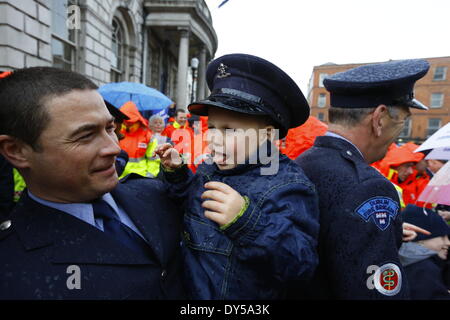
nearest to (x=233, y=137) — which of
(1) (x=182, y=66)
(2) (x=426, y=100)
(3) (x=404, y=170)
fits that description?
(3) (x=404, y=170)

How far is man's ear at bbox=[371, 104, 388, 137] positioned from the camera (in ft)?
5.13

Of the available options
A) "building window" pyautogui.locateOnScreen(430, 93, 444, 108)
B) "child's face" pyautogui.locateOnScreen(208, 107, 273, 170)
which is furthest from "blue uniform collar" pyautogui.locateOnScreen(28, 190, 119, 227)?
"building window" pyautogui.locateOnScreen(430, 93, 444, 108)

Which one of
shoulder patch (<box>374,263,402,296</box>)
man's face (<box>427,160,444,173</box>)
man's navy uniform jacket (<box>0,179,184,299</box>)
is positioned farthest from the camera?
man's face (<box>427,160,444,173</box>)

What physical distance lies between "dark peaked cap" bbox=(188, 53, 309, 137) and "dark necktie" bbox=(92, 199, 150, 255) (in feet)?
2.34

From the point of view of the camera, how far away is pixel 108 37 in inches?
462

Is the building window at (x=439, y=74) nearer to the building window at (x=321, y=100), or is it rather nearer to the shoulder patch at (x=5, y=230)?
the building window at (x=321, y=100)

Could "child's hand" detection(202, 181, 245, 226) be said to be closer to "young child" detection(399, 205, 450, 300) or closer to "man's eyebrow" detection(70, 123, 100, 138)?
"man's eyebrow" detection(70, 123, 100, 138)

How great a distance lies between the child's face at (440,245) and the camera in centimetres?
249

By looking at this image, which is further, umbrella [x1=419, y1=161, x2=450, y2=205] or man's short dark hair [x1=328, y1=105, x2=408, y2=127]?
umbrella [x1=419, y1=161, x2=450, y2=205]

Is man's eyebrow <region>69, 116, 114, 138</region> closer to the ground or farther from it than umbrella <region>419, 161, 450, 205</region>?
farther from it

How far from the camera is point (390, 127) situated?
1627mm

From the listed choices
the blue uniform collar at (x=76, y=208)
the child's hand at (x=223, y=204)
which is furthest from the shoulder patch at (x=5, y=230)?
the child's hand at (x=223, y=204)

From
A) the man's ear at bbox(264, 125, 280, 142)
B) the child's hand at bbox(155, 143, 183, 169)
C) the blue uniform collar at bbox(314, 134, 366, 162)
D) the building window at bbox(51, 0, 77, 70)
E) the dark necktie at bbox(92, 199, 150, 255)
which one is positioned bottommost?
the dark necktie at bbox(92, 199, 150, 255)

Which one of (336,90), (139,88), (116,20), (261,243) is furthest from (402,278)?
(116,20)
